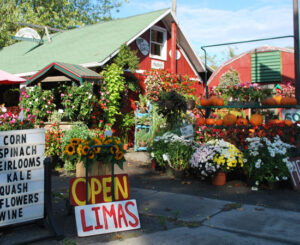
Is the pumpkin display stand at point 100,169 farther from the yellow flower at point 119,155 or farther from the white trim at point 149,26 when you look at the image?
the white trim at point 149,26

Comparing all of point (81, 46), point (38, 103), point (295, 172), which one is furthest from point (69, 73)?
point (295, 172)

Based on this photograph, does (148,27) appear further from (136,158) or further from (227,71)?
(136,158)

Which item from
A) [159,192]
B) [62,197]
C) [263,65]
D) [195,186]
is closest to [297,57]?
[195,186]

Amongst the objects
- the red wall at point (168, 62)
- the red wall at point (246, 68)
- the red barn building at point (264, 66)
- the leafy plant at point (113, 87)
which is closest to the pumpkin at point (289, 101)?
the leafy plant at point (113, 87)

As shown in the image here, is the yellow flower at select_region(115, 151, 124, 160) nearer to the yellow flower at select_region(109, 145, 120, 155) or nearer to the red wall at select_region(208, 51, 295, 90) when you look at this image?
the yellow flower at select_region(109, 145, 120, 155)

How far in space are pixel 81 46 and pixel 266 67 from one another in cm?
821

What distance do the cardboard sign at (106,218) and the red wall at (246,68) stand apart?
12613 mm

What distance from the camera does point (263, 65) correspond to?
50.6ft

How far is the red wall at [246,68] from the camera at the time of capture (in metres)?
14.8

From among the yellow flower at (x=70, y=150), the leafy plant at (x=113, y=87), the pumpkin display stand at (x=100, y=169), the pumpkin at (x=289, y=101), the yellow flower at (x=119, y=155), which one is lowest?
the pumpkin display stand at (x=100, y=169)

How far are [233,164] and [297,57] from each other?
8.89 feet

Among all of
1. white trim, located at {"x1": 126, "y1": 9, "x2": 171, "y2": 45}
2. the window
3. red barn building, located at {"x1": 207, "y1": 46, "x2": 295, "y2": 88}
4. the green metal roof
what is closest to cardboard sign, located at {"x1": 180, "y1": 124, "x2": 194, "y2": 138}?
the green metal roof

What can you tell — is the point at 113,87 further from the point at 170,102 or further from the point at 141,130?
the point at 170,102

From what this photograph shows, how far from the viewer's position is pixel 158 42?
15.0 meters
